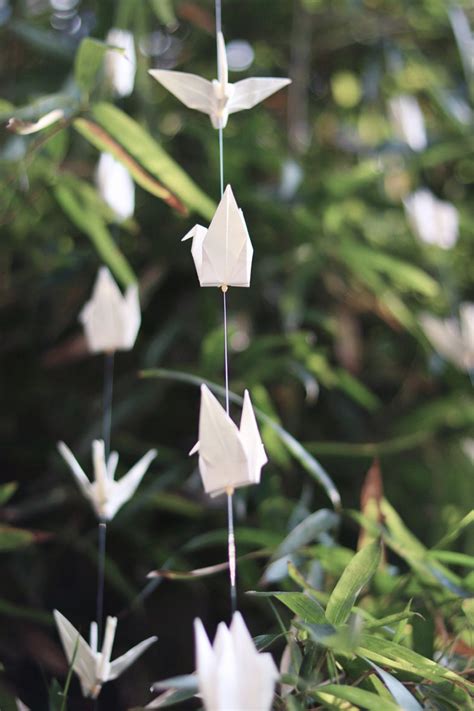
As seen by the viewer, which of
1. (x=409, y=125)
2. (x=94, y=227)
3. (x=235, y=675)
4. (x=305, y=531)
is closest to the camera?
(x=235, y=675)

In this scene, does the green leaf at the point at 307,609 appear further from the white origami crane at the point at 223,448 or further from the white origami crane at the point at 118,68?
the white origami crane at the point at 118,68

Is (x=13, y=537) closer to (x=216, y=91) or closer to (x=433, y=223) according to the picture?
(x=216, y=91)

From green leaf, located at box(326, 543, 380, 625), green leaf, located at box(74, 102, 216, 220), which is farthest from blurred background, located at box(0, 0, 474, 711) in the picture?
green leaf, located at box(326, 543, 380, 625)

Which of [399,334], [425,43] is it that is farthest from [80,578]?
[425,43]

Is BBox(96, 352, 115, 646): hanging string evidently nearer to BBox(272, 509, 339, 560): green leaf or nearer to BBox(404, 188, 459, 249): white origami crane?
BBox(272, 509, 339, 560): green leaf

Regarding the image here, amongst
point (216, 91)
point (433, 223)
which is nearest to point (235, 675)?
point (216, 91)

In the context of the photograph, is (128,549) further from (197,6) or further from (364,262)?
A: (197,6)

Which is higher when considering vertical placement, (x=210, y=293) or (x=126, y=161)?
(x=126, y=161)
